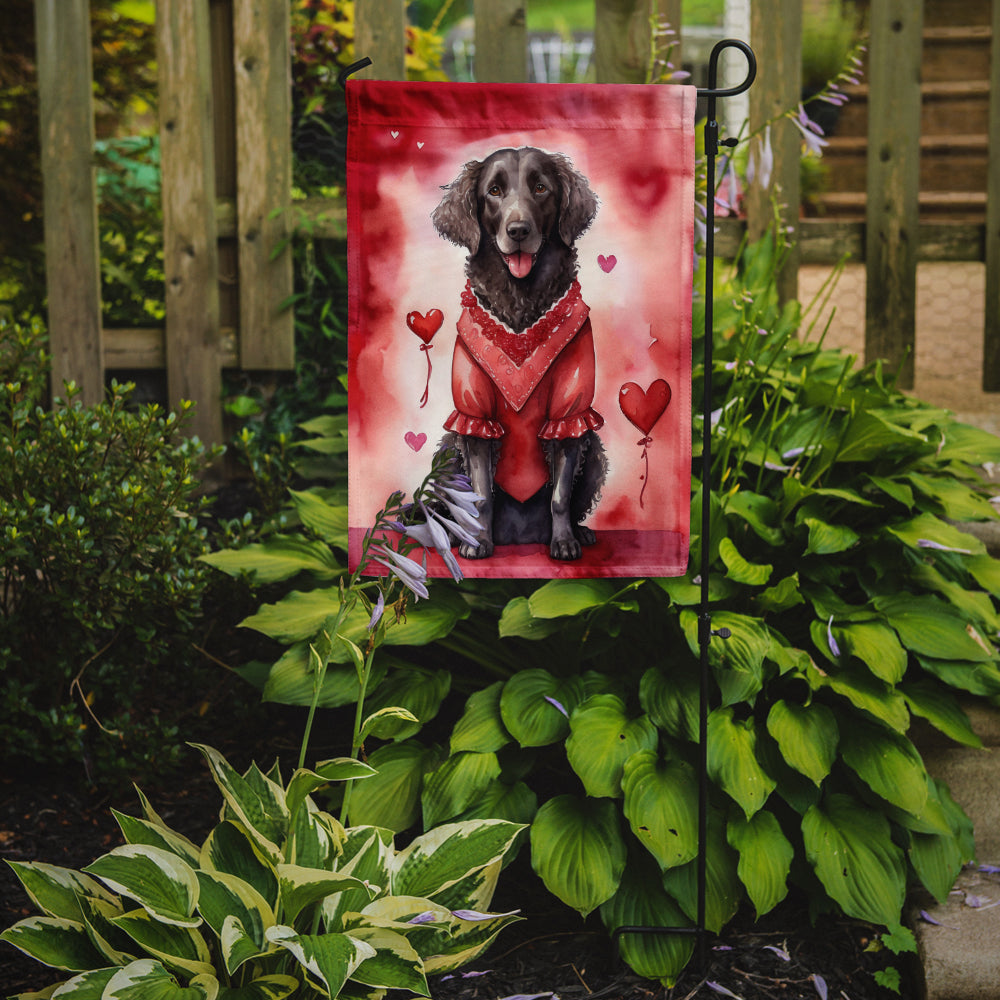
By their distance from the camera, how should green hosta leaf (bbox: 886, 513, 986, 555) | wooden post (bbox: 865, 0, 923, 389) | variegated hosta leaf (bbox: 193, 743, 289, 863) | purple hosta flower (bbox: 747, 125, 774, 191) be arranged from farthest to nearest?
wooden post (bbox: 865, 0, 923, 389), purple hosta flower (bbox: 747, 125, 774, 191), green hosta leaf (bbox: 886, 513, 986, 555), variegated hosta leaf (bbox: 193, 743, 289, 863)

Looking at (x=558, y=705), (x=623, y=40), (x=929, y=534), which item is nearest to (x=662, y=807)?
(x=558, y=705)

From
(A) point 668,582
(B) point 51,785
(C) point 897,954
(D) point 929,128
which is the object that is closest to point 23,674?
(B) point 51,785

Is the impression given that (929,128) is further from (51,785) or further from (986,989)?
(51,785)

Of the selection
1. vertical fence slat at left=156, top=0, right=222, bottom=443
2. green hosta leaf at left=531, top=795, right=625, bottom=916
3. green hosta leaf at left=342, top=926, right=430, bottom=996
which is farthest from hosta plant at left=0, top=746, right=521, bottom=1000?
vertical fence slat at left=156, top=0, right=222, bottom=443

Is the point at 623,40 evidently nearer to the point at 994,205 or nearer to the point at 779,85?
the point at 779,85

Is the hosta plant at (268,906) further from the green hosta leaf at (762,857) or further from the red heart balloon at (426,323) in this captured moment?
the red heart balloon at (426,323)

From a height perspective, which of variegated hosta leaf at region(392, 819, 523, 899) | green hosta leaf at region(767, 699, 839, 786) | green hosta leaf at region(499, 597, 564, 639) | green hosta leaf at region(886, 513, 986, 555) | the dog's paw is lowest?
variegated hosta leaf at region(392, 819, 523, 899)

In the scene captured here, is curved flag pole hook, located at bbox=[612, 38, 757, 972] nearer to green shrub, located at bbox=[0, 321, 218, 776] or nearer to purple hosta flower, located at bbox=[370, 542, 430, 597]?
purple hosta flower, located at bbox=[370, 542, 430, 597]

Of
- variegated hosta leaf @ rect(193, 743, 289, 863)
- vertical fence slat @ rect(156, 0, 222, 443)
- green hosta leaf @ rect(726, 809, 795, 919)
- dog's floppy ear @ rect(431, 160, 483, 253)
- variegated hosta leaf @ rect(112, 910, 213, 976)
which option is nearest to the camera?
variegated hosta leaf @ rect(112, 910, 213, 976)

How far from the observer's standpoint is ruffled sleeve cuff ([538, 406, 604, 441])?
1.86 metres

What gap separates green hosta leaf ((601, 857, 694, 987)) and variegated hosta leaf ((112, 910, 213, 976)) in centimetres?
75

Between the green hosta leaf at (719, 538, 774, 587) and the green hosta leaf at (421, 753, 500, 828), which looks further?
the green hosta leaf at (719, 538, 774, 587)

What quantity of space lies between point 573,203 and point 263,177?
6.20 ft

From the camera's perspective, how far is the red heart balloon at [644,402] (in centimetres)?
185
